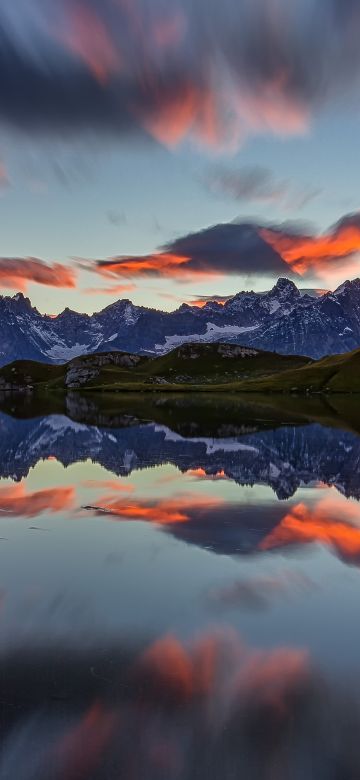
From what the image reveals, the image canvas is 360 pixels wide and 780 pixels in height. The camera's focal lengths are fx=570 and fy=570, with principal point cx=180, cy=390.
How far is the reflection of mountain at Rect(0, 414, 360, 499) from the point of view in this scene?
4544 cm

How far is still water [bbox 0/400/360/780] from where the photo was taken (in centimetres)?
1148

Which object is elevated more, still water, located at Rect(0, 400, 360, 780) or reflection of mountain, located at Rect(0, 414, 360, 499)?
reflection of mountain, located at Rect(0, 414, 360, 499)

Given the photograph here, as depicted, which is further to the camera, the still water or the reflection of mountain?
the reflection of mountain

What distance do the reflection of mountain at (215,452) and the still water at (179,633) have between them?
6.50m

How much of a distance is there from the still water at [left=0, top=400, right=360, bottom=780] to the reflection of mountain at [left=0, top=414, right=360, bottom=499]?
256 inches

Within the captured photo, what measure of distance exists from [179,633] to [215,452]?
42554mm

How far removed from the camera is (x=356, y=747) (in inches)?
456

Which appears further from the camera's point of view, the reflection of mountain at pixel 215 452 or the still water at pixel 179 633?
the reflection of mountain at pixel 215 452

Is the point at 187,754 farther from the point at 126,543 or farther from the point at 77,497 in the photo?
the point at 77,497

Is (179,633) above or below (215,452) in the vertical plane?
below

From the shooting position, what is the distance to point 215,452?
5888cm

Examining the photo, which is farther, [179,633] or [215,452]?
[215,452]

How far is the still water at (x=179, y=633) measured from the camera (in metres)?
11.5

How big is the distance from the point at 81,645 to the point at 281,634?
571 cm
